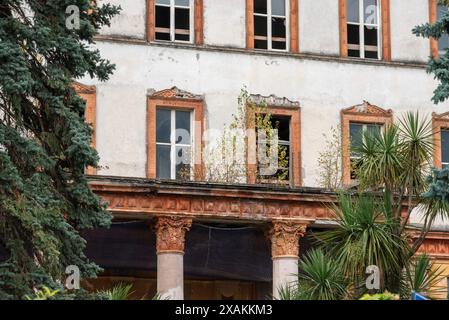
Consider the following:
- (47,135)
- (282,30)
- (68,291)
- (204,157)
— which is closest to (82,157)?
(47,135)

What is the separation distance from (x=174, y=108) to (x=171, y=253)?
5.07m

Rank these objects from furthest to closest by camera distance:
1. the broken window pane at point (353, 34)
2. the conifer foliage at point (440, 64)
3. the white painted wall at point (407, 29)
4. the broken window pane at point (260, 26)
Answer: the white painted wall at point (407, 29) < the broken window pane at point (353, 34) < the broken window pane at point (260, 26) < the conifer foliage at point (440, 64)

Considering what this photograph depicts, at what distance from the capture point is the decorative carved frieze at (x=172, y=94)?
42.7m

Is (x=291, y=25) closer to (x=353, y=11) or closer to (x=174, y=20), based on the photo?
(x=353, y=11)

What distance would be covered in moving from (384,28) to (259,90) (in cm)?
406

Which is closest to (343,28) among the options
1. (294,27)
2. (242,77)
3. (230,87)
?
(294,27)

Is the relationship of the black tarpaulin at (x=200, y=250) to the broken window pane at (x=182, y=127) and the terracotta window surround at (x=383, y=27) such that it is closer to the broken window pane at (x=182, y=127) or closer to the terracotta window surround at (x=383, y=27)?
the broken window pane at (x=182, y=127)

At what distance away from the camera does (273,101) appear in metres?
43.8

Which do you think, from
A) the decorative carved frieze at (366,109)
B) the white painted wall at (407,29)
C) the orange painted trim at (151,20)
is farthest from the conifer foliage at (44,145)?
the white painted wall at (407,29)

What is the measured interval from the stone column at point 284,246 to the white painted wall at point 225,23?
18.7 ft

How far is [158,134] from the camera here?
4259 cm

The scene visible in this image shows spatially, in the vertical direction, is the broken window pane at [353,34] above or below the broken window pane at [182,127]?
above

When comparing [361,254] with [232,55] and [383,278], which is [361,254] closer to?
[383,278]

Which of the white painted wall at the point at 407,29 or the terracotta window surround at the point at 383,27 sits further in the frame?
the white painted wall at the point at 407,29
